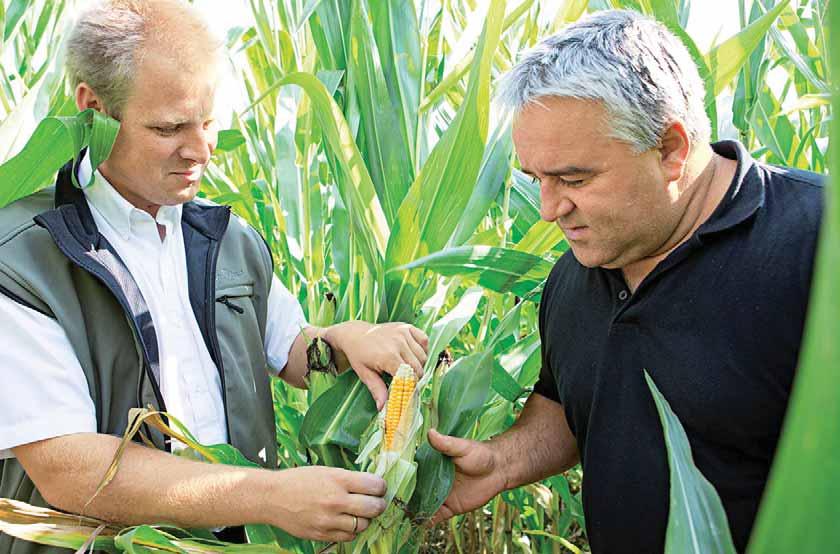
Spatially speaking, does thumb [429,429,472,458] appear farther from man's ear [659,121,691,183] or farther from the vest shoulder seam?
the vest shoulder seam

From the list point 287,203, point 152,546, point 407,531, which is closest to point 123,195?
point 287,203

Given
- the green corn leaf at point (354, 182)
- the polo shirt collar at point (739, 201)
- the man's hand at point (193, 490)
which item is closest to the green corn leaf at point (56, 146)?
the green corn leaf at point (354, 182)

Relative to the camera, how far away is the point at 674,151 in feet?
3.68

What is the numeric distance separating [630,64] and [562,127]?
0.12 meters

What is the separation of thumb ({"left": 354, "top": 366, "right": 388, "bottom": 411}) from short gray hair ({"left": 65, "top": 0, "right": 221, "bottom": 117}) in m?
0.54

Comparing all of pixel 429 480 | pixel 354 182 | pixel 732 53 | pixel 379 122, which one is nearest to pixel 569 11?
pixel 732 53

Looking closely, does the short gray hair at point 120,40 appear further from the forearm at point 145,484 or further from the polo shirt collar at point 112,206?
the forearm at point 145,484

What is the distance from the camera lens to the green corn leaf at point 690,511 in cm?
65

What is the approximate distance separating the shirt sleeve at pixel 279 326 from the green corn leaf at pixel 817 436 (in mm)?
1359

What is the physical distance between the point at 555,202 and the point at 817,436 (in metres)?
0.93

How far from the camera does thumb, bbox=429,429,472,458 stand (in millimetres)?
1254

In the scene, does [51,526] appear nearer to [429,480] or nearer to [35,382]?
[35,382]

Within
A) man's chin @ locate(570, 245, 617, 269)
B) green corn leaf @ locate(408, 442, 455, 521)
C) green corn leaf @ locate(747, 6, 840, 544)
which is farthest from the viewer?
green corn leaf @ locate(408, 442, 455, 521)

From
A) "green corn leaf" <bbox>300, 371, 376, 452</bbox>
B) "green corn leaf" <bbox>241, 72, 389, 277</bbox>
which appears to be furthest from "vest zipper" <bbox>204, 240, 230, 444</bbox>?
"green corn leaf" <bbox>241, 72, 389, 277</bbox>
